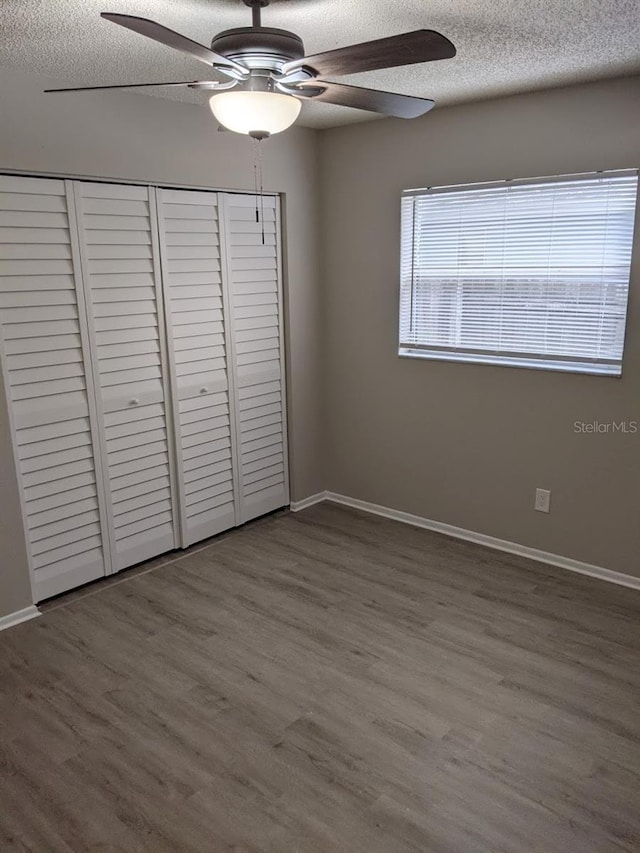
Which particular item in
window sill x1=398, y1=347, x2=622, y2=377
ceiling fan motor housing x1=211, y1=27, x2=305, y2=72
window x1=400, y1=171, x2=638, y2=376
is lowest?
window sill x1=398, y1=347, x2=622, y2=377

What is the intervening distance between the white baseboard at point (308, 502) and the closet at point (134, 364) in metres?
0.27

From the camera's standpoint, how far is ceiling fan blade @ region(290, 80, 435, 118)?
79.7 inches

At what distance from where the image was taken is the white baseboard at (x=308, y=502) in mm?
4438

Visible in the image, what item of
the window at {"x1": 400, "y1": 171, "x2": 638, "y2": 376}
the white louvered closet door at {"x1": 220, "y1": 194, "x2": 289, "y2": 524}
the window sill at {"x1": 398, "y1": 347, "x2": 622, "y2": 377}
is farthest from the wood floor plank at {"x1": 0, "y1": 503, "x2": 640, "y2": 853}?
the window at {"x1": 400, "y1": 171, "x2": 638, "y2": 376}

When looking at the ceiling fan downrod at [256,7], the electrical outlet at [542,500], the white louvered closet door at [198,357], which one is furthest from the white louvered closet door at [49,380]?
the electrical outlet at [542,500]

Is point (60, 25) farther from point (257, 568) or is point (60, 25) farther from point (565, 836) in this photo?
point (565, 836)

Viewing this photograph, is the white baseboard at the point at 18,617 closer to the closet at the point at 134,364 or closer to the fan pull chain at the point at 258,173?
the closet at the point at 134,364

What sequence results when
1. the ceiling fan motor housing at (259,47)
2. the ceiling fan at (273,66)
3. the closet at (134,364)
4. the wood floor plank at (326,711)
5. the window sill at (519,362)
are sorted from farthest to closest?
the window sill at (519,362) < the closet at (134,364) < the wood floor plank at (326,711) < the ceiling fan motor housing at (259,47) < the ceiling fan at (273,66)

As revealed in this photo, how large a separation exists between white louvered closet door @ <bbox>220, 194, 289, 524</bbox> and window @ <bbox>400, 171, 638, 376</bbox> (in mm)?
780

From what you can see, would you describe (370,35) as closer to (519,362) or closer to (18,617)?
(519,362)

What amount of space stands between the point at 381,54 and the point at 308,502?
10.5ft

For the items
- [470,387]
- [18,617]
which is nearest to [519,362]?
[470,387]

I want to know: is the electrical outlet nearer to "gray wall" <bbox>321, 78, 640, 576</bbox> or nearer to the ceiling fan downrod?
"gray wall" <bbox>321, 78, 640, 576</bbox>

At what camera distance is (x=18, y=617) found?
3.11 m
